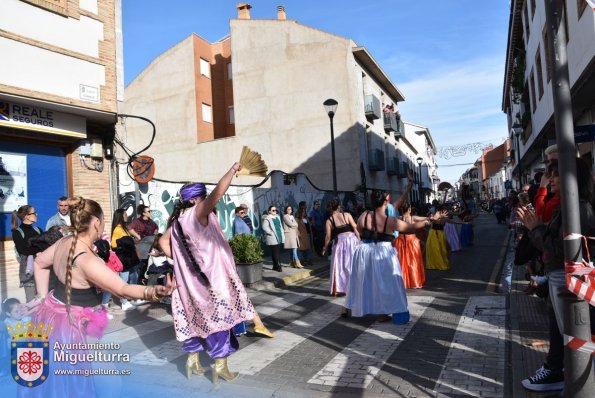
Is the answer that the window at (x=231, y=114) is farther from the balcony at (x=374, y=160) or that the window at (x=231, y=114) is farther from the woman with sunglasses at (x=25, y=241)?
the woman with sunglasses at (x=25, y=241)

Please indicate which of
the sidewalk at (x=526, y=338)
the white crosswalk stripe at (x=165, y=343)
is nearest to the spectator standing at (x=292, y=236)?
the white crosswalk stripe at (x=165, y=343)

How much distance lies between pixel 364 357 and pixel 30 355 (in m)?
3.20

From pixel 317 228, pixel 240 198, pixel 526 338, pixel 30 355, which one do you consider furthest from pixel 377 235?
pixel 317 228

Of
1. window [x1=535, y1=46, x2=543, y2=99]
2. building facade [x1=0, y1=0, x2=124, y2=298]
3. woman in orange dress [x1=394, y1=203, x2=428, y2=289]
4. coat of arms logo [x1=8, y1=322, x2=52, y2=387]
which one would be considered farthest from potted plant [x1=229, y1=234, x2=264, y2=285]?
window [x1=535, y1=46, x2=543, y2=99]

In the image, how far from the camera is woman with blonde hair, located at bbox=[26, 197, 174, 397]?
2559 mm

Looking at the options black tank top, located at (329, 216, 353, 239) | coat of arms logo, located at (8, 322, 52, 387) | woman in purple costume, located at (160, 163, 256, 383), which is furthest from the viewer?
black tank top, located at (329, 216, 353, 239)

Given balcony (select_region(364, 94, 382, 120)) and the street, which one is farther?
balcony (select_region(364, 94, 382, 120))

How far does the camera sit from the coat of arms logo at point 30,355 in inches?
99.9

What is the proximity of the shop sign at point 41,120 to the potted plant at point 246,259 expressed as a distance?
13.2 ft

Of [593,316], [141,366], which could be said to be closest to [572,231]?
[593,316]

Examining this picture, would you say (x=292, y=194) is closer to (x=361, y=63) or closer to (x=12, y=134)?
(x=12, y=134)

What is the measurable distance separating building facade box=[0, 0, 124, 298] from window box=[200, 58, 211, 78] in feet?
60.4

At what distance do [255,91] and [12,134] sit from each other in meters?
19.4

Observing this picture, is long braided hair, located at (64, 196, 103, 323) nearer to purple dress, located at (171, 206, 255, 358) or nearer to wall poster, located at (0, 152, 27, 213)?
purple dress, located at (171, 206, 255, 358)
